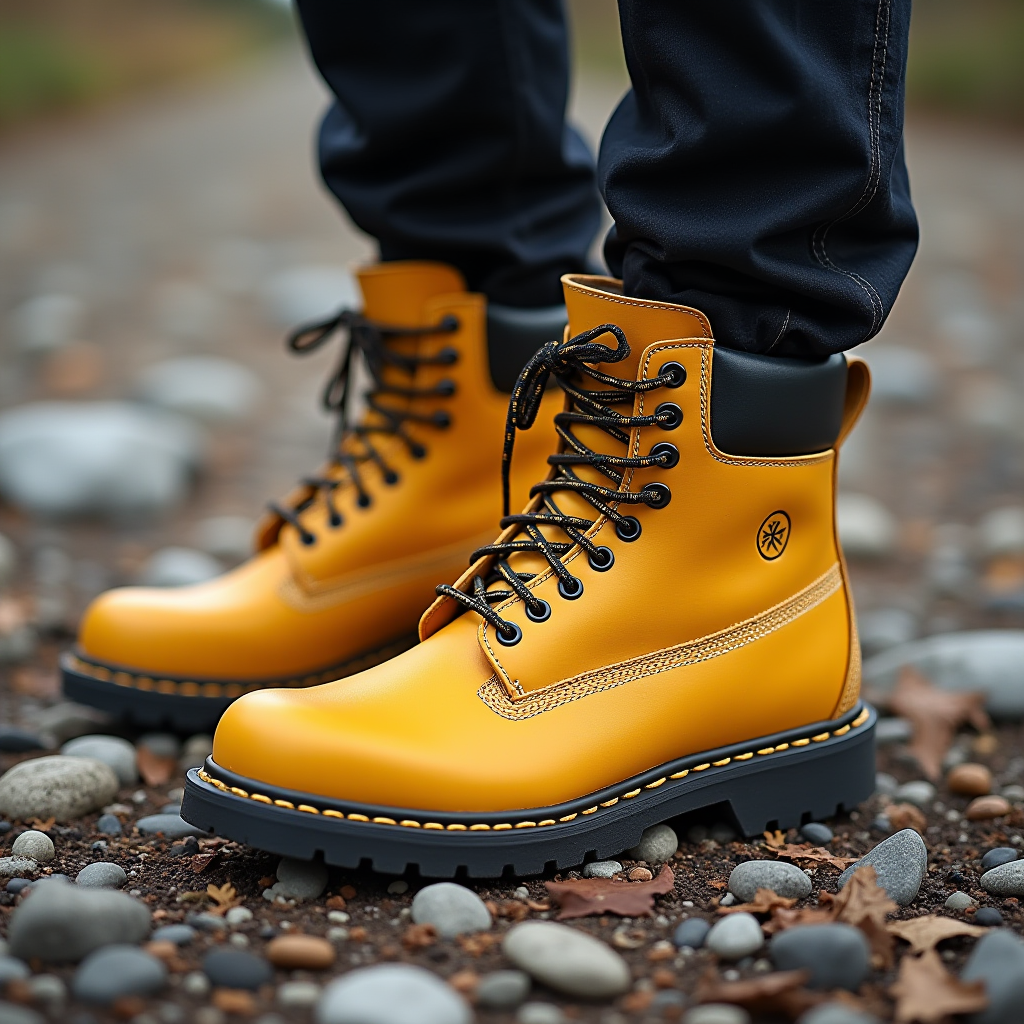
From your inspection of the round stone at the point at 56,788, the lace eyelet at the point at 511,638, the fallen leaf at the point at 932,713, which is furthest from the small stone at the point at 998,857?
the round stone at the point at 56,788

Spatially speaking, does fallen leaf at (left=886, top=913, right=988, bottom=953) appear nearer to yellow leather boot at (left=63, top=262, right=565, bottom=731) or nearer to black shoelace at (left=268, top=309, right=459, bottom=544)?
yellow leather boot at (left=63, top=262, right=565, bottom=731)

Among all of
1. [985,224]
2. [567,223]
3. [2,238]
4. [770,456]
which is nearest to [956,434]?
[567,223]

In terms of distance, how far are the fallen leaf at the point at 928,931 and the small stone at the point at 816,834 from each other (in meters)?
0.29

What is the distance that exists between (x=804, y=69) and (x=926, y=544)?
7.03 feet

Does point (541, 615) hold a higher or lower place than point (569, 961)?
higher

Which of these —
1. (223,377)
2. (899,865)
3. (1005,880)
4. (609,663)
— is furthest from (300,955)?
(223,377)

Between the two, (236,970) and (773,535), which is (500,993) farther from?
(773,535)

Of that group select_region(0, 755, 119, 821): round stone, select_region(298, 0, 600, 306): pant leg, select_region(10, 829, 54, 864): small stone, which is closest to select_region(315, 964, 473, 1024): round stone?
select_region(10, 829, 54, 864): small stone

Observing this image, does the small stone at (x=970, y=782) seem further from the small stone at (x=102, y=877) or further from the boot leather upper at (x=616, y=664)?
the small stone at (x=102, y=877)

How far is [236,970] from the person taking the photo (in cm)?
120

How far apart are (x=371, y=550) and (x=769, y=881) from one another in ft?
2.79

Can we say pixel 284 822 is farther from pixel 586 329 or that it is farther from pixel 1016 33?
pixel 1016 33

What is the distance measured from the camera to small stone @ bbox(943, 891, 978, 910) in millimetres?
1438

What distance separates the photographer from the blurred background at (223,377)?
2.95 meters
